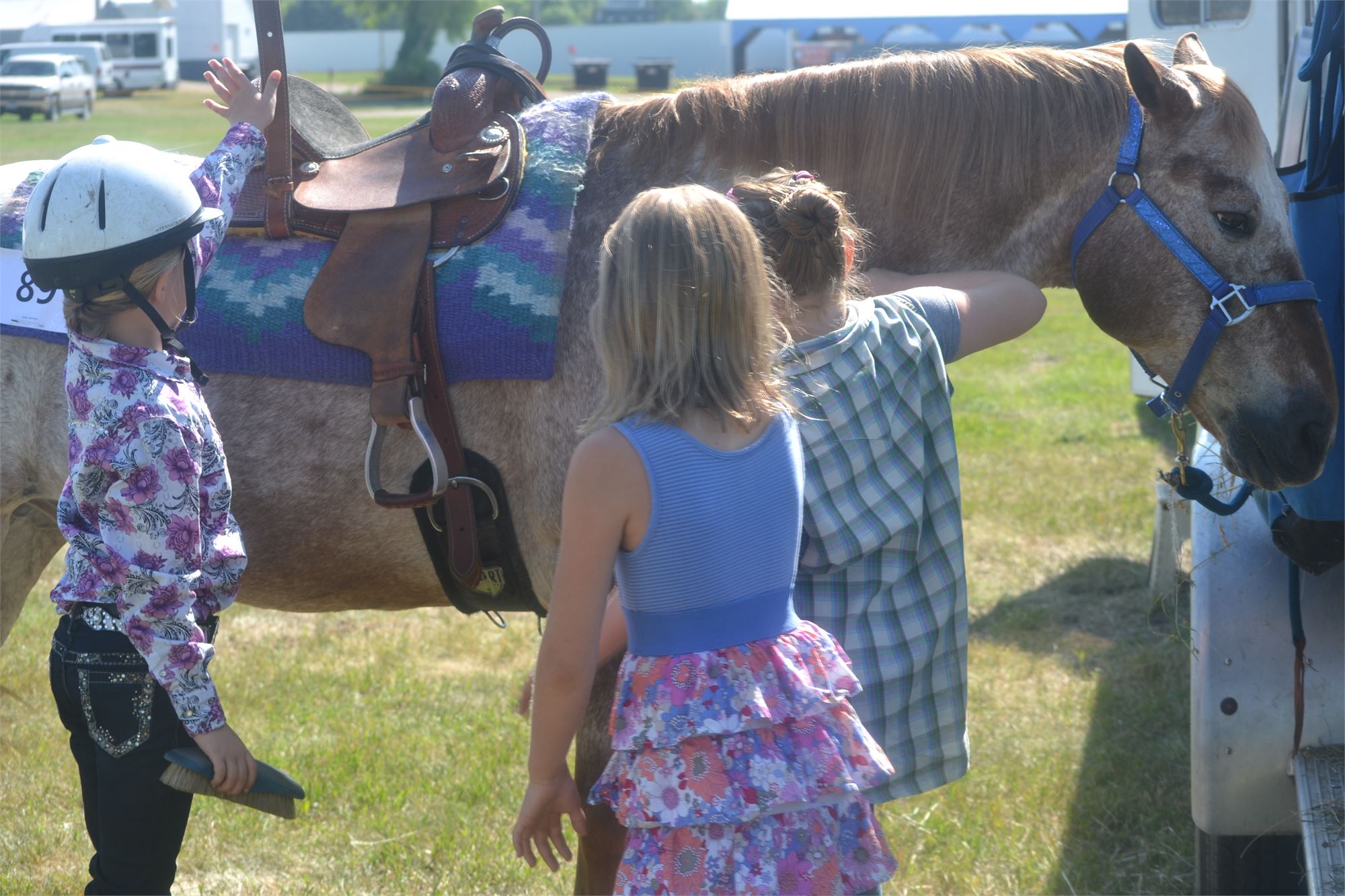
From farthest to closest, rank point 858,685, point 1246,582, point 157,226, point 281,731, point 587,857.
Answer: point 281,731 → point 1246,582 → point 587,857 → point 157,226 → point 858,685

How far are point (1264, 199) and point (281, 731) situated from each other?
3.02 m

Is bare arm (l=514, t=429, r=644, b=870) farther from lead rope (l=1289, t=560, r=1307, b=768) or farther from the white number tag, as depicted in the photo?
lead rope (l=1289, t=560, r=1307, b=768)

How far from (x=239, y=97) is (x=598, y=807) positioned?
1.43 m

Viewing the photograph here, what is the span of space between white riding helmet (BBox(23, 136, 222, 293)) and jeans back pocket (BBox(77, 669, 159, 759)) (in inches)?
23.3

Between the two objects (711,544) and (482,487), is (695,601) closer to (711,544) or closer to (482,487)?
(711,544)

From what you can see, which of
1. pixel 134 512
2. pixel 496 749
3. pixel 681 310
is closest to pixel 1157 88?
pixel 681 310

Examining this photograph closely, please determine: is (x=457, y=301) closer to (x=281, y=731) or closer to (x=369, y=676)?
(x=281, y=731)

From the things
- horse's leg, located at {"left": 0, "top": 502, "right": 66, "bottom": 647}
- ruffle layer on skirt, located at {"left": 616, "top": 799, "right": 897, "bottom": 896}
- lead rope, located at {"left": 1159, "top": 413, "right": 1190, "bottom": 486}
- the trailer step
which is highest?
lead rope, located at {"left": 1159, "top": 413, "right": 1190, "bottom": 486}

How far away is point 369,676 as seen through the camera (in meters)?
3.98

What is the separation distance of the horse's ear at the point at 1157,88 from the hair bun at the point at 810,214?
734 millimetres

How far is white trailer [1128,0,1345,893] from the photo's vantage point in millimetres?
2229

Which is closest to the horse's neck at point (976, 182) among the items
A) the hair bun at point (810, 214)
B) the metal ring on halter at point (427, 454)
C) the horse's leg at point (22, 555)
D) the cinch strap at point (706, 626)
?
the hair bun at point (810, 214)

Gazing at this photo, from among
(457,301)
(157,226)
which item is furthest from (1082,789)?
(157,226)

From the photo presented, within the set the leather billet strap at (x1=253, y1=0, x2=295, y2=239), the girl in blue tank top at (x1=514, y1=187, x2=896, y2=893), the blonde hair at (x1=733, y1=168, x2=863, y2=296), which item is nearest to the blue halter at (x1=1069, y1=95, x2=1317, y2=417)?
the blonde hair at (x1=733, y1=168, x2=863, y2=296)
